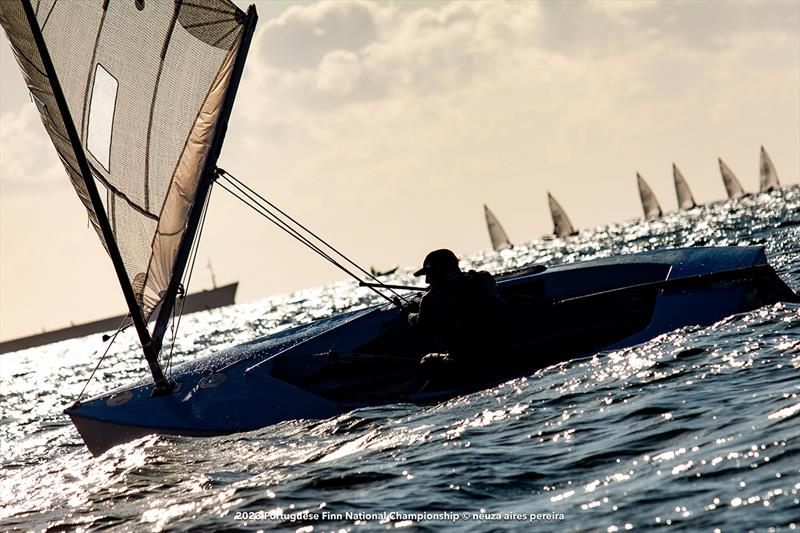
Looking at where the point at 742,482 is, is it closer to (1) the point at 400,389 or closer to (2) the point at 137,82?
(1) the point at 400,389

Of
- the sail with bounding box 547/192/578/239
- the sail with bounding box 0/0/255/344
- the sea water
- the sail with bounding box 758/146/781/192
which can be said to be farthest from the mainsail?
the sail with bounding box 758/146/781/192

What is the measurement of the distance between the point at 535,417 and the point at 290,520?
308 cm

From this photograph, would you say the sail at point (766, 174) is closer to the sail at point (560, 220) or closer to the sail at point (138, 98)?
the sail at point (560, 220)

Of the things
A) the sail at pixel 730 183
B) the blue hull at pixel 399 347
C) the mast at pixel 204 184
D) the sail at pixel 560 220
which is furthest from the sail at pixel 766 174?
the mast at pixel 204 184

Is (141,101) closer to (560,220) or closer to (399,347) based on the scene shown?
(399,347)

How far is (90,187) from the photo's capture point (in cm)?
1311

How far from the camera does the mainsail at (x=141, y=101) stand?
1280 cm

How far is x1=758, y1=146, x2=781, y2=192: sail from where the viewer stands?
12300 cm

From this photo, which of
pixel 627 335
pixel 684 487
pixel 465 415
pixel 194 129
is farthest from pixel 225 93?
pixel 684 487

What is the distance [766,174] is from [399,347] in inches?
4552

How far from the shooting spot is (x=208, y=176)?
1292cm

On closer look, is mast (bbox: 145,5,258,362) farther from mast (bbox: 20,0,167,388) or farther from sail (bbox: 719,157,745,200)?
sail (bbox: 719,157,745,200)

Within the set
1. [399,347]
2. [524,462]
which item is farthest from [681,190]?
[524,462]

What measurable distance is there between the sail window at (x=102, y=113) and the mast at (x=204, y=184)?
4.16 feet
